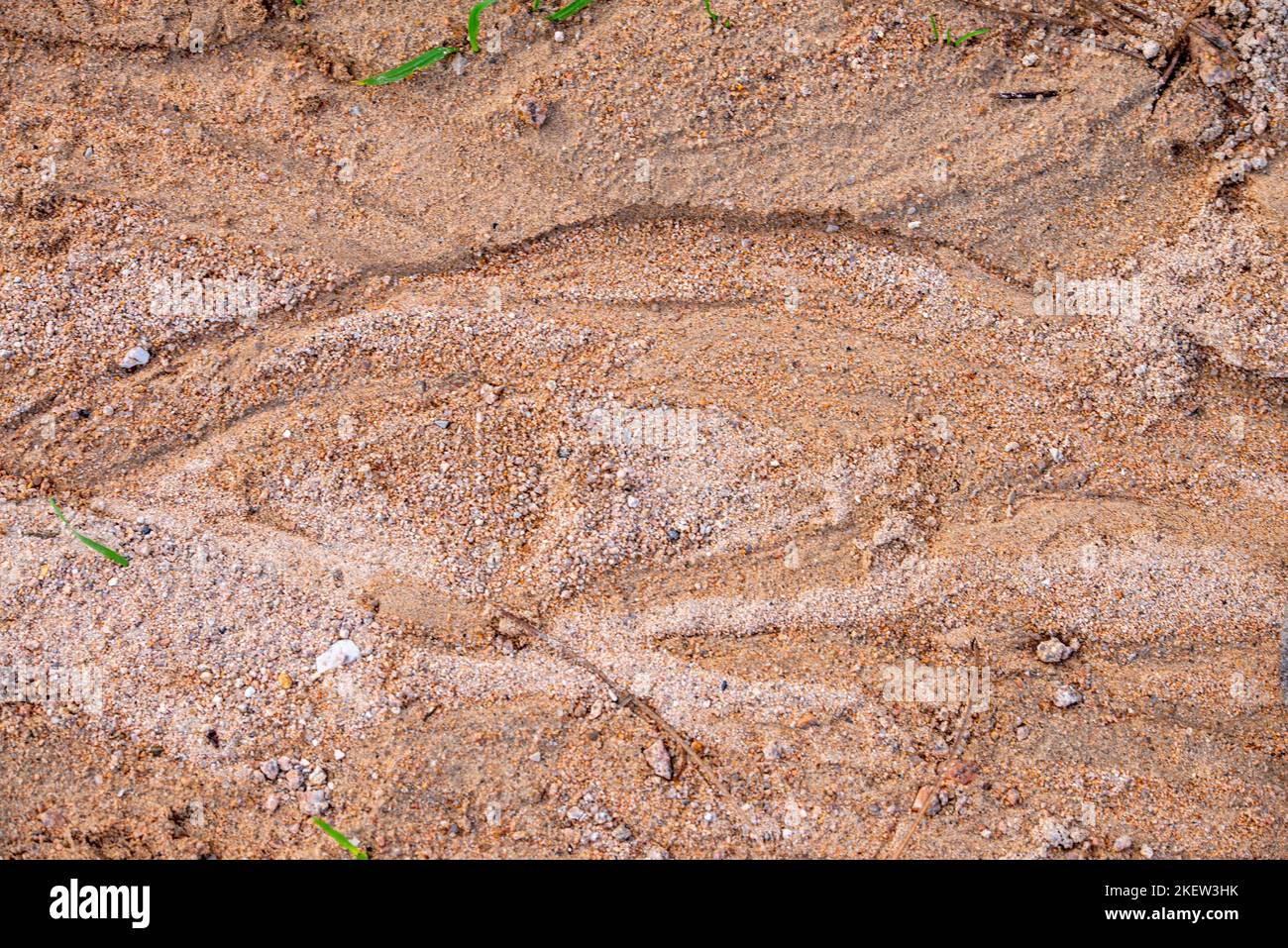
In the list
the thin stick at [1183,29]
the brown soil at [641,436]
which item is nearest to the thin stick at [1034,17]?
the brown soil at [641,436]

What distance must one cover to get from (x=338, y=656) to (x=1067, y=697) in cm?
236

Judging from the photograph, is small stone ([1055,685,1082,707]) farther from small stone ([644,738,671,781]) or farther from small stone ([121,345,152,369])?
small stone ([121,345,152,369])

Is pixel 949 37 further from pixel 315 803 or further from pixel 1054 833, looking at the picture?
pixel 315 803

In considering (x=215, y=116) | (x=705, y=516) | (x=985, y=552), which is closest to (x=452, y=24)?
(x=215, y=116)

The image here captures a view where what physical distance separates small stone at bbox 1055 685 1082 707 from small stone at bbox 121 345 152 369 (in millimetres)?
3237

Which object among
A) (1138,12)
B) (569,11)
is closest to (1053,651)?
(1138,12)

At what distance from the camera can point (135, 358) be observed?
3107 mm

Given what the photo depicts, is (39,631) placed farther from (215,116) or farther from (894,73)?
(894,73)

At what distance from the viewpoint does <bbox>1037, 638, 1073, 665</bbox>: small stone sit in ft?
9.73

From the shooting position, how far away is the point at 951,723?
9.68 feet

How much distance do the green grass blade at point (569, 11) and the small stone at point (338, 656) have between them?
2.22 metres

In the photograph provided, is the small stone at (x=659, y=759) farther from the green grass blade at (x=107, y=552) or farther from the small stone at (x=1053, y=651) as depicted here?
the green grass blade at (x=107, y=552)

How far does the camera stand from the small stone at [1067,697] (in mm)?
2957

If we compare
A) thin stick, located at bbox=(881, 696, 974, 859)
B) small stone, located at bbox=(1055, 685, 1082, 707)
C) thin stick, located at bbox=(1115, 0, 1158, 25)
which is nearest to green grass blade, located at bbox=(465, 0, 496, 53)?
thin stick, located at bbox=(1115, 0, 1158, 25)
